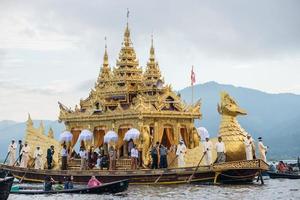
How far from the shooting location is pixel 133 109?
116ft

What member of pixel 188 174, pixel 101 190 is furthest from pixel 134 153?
pixel 101 190

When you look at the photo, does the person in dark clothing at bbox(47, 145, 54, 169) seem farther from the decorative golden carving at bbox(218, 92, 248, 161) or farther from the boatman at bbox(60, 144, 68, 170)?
the decorative golden carving at bbox(218, 92, 248, 161)

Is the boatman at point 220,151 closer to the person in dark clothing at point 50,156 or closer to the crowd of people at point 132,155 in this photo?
the crowd of people at point 132,155

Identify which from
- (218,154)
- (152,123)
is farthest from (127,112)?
(218,154)

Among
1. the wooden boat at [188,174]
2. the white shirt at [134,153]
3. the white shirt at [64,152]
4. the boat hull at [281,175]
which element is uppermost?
the white shirt at [64,152]

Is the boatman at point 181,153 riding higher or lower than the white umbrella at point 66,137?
lower

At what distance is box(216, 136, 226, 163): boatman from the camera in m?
31.1

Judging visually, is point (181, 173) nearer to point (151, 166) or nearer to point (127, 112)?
point (151, 166)

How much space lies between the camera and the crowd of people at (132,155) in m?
31.4

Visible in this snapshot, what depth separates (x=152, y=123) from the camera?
118 ft

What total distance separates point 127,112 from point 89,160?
359 centimetres

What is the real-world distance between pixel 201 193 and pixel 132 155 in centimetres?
742

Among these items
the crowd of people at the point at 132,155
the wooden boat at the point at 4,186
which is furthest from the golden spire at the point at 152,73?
the wooden boat at the point at 4,186

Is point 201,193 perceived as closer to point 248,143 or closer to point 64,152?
point 248,143
